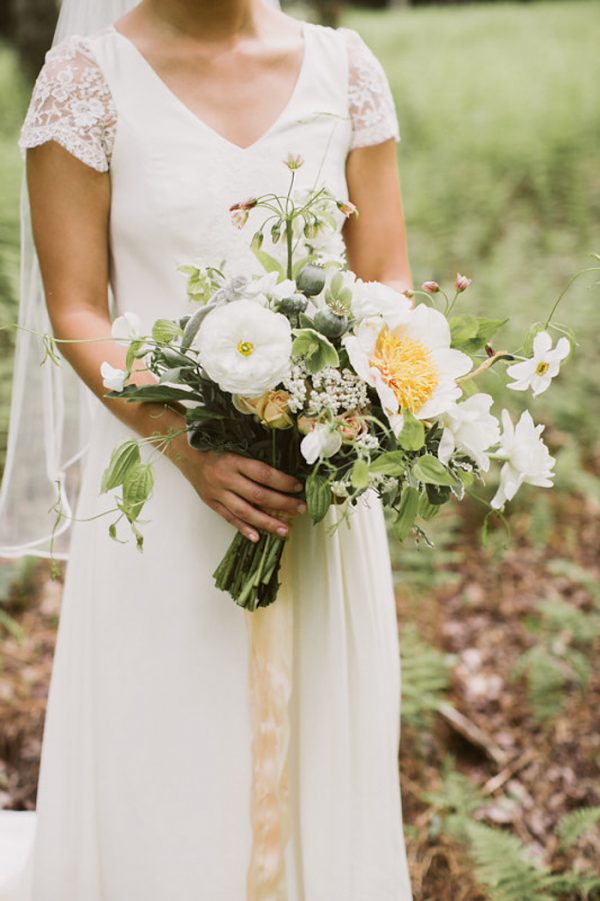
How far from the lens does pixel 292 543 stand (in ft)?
6.79

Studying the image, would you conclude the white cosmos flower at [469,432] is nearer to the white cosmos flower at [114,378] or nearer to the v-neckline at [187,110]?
the white cosmos flower at [114,378]

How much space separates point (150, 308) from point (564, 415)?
386 centimetres

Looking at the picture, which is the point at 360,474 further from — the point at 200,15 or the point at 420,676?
the point at 420,676

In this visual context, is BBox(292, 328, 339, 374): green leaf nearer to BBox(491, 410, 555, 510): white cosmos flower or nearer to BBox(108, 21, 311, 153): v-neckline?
BBox(491, 410, 555, 510): white cosmos flower

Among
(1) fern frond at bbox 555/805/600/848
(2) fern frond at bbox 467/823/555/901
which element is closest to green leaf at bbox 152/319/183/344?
(2) fern frond at bbox 467/823/555/901

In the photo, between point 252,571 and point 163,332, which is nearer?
point 163,332

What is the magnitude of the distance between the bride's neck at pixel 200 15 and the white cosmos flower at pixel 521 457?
1.11 metres

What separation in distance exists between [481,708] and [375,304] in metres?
2.81

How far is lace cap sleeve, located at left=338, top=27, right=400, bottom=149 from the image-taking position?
7.41ft

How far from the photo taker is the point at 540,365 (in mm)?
1670

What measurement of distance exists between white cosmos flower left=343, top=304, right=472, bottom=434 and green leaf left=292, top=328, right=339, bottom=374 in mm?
38

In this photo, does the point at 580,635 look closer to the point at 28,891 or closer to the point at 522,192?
the point at 28,891

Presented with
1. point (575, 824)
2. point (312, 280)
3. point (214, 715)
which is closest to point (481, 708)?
point (575, 824)

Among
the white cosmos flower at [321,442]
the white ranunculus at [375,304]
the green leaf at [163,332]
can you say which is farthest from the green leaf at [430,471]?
the green leaf at [163,332]
